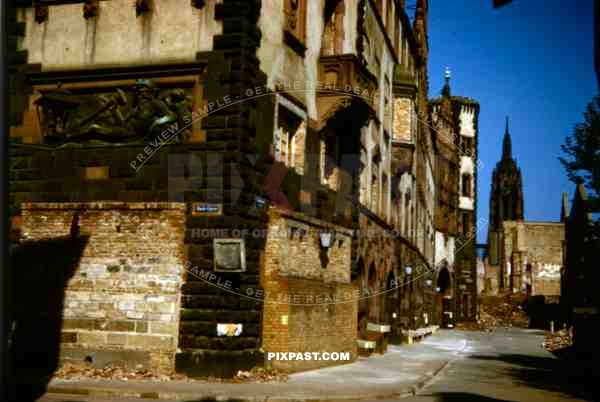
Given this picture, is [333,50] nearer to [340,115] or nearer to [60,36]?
[340,115]

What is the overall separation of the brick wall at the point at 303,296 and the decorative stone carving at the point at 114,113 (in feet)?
10.3

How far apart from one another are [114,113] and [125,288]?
3.83m

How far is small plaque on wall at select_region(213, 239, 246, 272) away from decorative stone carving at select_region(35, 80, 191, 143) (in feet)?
8.69

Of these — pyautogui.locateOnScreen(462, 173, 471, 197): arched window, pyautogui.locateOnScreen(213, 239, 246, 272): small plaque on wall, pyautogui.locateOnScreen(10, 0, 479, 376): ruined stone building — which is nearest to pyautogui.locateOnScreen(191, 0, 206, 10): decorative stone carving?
pyautogui.locateOnScreen(10, 0, 479, 376): ruined stone building

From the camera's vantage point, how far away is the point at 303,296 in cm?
1833

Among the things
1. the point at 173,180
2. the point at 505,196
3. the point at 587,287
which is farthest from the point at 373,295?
the point at 505,196

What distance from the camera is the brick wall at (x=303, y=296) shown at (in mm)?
17281

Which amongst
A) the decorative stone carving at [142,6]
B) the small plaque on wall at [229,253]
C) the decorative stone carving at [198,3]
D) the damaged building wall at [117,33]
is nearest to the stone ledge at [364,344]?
the small plaque on wall at [229,253]

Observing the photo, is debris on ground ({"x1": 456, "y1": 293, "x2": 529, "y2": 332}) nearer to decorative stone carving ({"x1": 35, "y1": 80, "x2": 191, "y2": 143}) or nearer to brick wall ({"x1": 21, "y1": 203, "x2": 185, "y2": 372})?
brick wall ({"x1": 21, "y1": 203, "x2": 185, "y2": 372})

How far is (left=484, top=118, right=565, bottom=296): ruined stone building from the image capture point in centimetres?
9919

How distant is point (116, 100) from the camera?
57.6 ft

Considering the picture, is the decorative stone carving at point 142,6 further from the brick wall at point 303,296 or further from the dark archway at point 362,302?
the dark archway at point 362,302

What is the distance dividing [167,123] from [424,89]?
2914 centimetres

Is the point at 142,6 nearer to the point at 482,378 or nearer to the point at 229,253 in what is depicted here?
the point at 229,253
